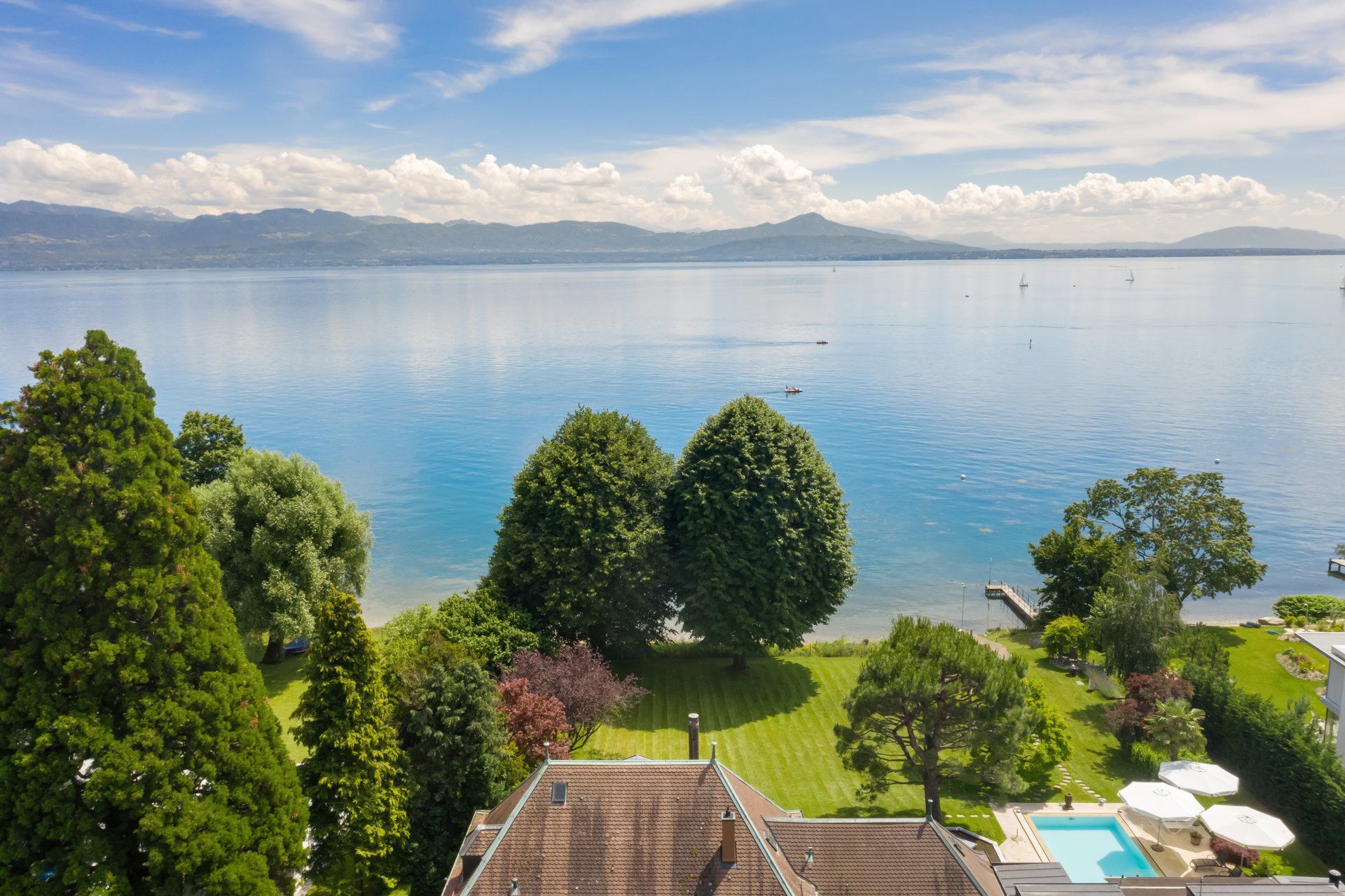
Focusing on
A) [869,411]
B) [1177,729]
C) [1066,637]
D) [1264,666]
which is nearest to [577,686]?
[1177,729]

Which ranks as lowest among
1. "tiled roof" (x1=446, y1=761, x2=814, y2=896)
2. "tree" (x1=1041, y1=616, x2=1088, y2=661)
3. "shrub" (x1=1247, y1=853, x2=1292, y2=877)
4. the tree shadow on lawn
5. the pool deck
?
the tree shadow on lawn

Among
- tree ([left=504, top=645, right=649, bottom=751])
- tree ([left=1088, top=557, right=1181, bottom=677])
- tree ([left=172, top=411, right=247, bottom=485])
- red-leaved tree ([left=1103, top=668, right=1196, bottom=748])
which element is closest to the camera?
tree ([left=504, top=645, right=649, bottom=751])

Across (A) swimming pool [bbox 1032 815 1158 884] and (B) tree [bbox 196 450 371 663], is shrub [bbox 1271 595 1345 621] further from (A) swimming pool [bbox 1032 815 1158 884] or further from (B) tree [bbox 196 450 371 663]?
(B) tree [bbox 196 450 371 663]

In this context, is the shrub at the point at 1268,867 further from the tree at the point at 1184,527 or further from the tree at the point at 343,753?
the tree at the point at 343,753

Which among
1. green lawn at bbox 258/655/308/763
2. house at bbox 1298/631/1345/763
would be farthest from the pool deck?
green lawn at bbox 258/655/308/763

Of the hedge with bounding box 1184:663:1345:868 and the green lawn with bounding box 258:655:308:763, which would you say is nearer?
the hedge with bounding box 1184:663:1345:868

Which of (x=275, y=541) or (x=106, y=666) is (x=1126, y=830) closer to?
(x=106, y=666)

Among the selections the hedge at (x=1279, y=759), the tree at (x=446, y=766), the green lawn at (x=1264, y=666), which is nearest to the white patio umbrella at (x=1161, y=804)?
the hedge at (x=1279, y=759)
